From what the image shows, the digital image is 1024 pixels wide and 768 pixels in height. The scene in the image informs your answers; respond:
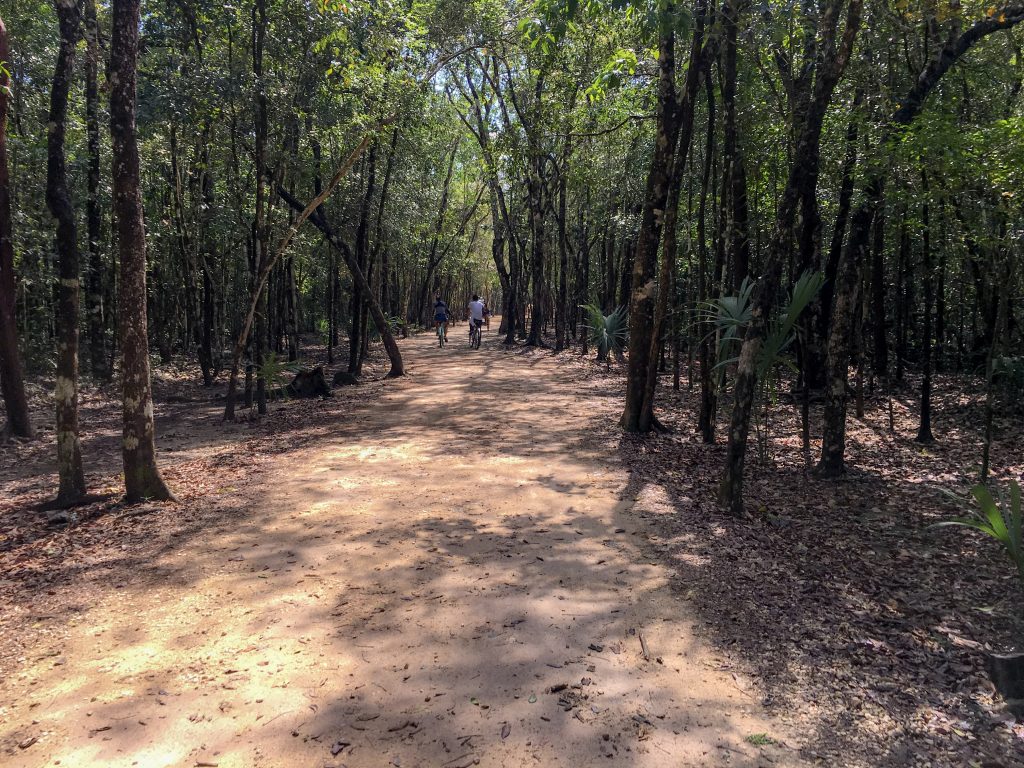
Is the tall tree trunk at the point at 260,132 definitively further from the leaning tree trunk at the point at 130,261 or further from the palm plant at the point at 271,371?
the leaning tree trunk at the point at 130,261

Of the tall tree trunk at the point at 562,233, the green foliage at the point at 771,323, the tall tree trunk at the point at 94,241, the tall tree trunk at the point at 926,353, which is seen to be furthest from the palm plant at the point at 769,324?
the tall tree trunk at the point at 94,241

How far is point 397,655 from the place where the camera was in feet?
13.1

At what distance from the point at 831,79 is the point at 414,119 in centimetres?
982

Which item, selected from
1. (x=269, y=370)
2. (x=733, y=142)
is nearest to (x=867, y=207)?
(x=733, y=142)

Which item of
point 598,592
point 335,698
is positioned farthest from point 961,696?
point 335,698

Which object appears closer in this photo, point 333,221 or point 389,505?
→ point 389,505

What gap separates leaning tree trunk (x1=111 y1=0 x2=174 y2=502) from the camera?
6.33 m

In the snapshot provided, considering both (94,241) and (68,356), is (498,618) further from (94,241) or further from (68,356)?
(94,241)

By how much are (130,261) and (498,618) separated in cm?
498

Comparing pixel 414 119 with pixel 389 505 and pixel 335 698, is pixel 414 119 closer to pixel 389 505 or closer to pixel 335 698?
pixel 389 505

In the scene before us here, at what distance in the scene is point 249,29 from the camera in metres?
11.5

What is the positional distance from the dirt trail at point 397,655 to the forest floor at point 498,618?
2 cm

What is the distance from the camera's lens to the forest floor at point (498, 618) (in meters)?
3.28

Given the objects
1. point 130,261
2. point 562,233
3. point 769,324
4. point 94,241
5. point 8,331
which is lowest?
point 769,324
